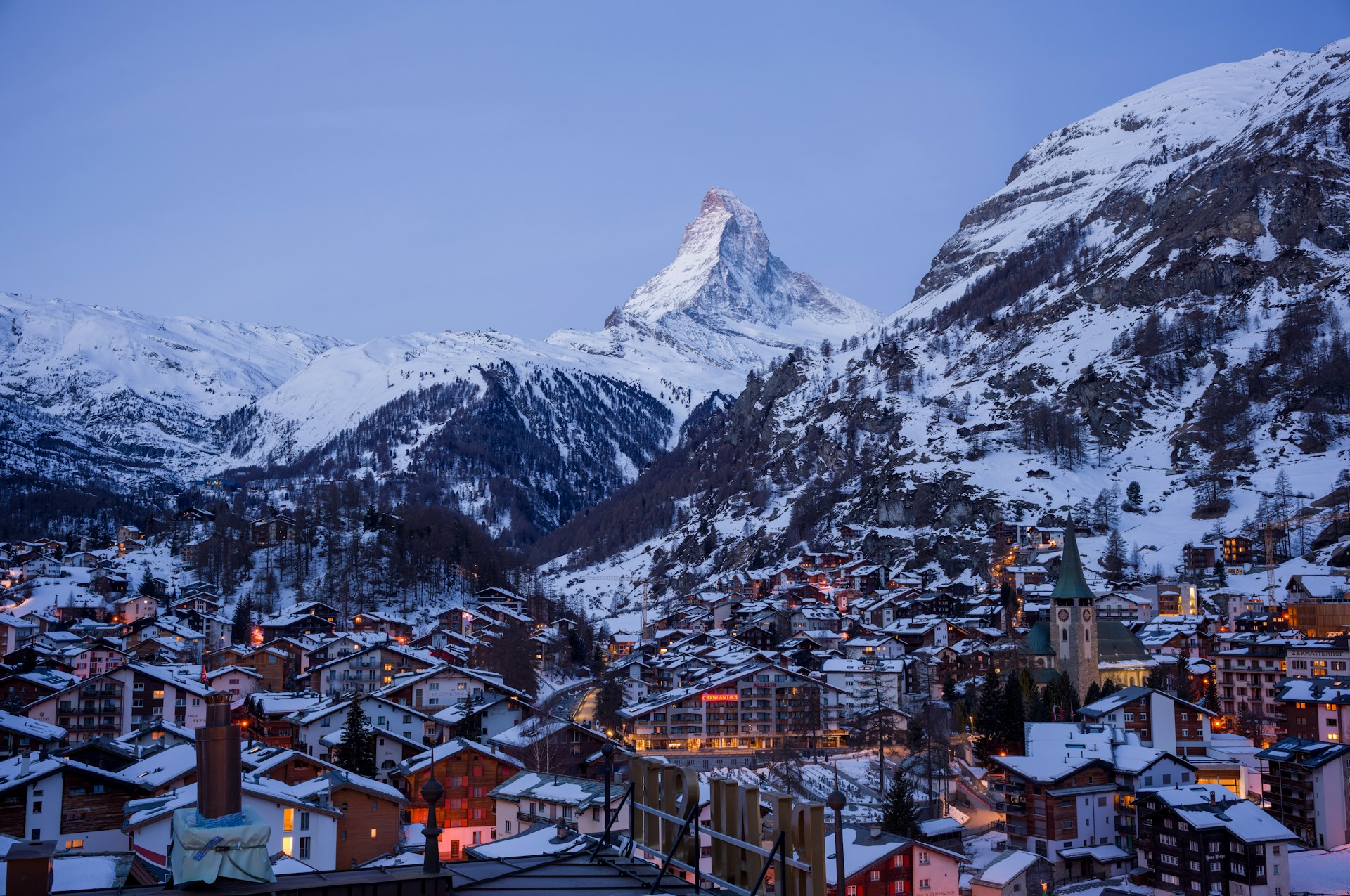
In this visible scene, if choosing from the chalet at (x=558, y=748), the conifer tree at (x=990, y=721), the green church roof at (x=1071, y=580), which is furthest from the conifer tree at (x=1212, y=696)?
the chalet at (x=558, y=748)

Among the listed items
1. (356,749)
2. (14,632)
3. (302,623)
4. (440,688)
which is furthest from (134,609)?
(356,749)

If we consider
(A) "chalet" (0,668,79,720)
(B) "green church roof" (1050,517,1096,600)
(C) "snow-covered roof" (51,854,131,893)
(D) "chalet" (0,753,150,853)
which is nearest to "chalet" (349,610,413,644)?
(A) "chalet" (0,668,79,720)

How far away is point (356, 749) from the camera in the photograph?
49562mm

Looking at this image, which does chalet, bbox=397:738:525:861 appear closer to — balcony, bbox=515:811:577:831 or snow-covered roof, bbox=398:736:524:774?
snow-covered roof, bbox=398:736:524:774

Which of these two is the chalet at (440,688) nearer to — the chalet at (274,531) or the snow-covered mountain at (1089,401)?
the chalet at (274,531)

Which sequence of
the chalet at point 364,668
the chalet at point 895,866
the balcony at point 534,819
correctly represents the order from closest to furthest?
the chalet at point 895,866 < the balcony at point 534,819 < the chalet at point 364,668

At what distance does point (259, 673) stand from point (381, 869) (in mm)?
70596

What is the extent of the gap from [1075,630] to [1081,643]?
829 mm

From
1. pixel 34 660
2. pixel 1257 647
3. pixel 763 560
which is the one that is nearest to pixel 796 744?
pixel 1257 647

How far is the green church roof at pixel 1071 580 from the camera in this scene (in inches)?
2982

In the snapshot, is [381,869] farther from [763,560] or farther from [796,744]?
[763,560]

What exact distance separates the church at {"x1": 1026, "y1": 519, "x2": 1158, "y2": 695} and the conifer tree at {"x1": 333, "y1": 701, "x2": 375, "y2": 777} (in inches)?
1574

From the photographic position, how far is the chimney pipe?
9297 mm

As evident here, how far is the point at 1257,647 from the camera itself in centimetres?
6875
